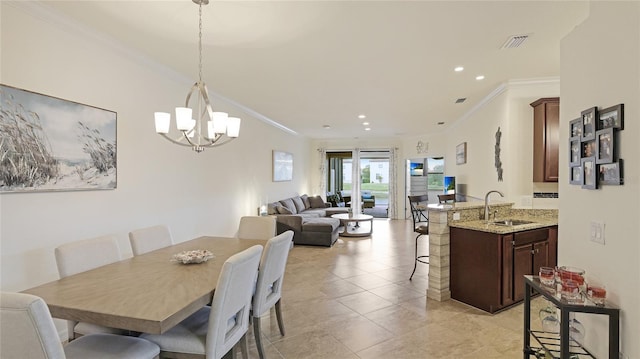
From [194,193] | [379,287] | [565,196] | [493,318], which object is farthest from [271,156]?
[565,196]

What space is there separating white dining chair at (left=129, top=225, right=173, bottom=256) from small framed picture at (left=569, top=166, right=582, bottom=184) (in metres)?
3.33

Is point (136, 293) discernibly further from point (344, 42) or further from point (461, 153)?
point (461, 153)

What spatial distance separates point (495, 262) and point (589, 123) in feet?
5.76

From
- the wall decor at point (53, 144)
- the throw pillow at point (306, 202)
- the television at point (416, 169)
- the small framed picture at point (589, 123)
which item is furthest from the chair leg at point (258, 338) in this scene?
the television at point (416, 169)

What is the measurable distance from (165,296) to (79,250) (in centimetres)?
101

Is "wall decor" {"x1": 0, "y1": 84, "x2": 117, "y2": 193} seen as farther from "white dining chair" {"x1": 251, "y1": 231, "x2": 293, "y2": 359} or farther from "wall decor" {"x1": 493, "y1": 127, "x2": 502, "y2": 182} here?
"wall decor" {"x1": 493, "y1": 127, "x2": 502, "y2": 182}

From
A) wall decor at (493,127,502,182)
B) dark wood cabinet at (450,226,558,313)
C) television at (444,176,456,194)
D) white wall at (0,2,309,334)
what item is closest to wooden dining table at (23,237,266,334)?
white wall at (0,2,309,334)

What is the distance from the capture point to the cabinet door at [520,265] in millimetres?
3207

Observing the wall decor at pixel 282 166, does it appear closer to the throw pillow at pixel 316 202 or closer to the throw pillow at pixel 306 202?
the throw pillow at pixel 306 202

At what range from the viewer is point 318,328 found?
2.86 metres

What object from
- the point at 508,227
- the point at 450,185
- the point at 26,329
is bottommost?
the point at 26,329

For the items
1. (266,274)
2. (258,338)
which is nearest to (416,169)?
(266,274)

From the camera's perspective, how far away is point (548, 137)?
3.89 metres

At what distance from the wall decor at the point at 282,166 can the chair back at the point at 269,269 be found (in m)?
4.90
